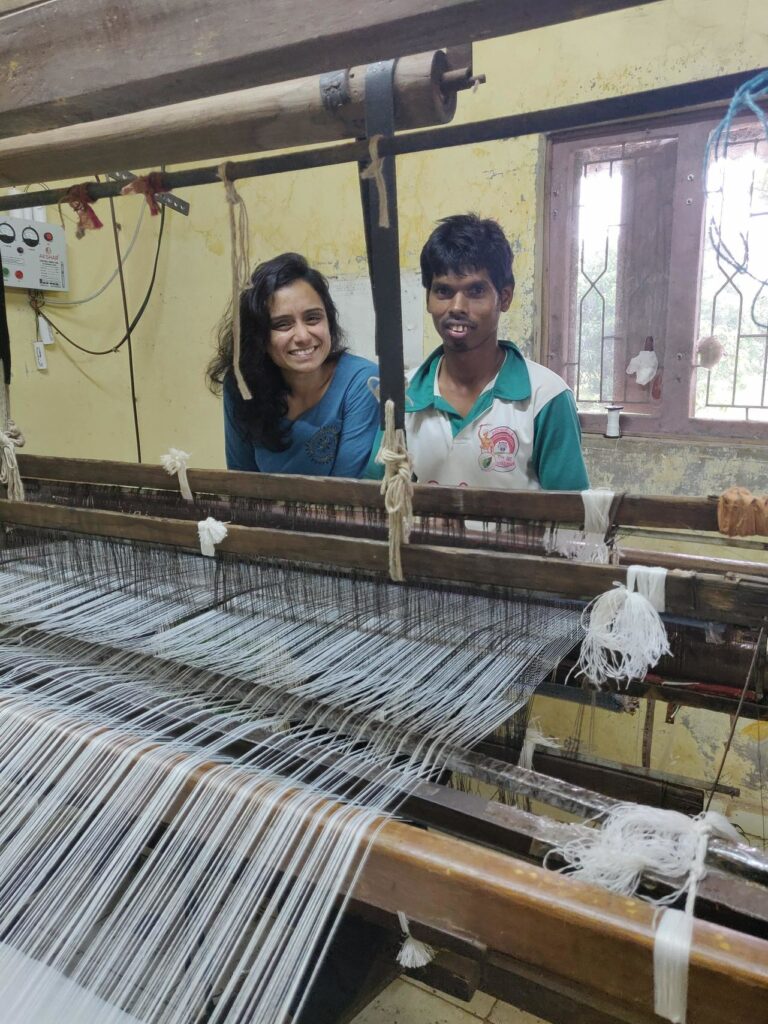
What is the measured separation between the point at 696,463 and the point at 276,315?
1.53 meters

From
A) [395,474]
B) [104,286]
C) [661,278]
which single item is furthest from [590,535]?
[104,286]

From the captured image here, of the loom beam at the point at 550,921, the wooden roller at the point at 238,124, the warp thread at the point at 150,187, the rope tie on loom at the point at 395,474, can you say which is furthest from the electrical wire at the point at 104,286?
the loom beam at the point at 550,921

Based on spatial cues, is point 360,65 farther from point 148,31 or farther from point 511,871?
point 511,871

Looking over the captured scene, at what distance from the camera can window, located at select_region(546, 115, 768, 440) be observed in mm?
2254

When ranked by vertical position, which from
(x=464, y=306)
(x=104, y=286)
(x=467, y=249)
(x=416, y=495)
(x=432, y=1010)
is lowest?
(x=432, y=1010)

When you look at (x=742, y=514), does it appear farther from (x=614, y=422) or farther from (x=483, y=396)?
(x=614, y=422)

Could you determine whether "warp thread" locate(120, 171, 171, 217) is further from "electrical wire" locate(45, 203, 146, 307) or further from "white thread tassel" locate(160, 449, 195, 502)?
"electrical wire" locate(45, 203, 146, 307)

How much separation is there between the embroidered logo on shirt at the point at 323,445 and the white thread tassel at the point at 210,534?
734 millimetres

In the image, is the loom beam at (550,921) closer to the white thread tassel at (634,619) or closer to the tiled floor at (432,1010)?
the white thread tassel at (634,619)

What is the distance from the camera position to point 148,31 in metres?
0.81

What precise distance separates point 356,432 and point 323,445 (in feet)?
0.34

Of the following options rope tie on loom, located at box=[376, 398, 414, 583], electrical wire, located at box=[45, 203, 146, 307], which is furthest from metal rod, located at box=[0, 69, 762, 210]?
electrical wire, located at box=[45, 203, 146, 307]

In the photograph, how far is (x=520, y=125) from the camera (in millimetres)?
960

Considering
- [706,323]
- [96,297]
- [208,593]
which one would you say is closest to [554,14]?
[208,593]
